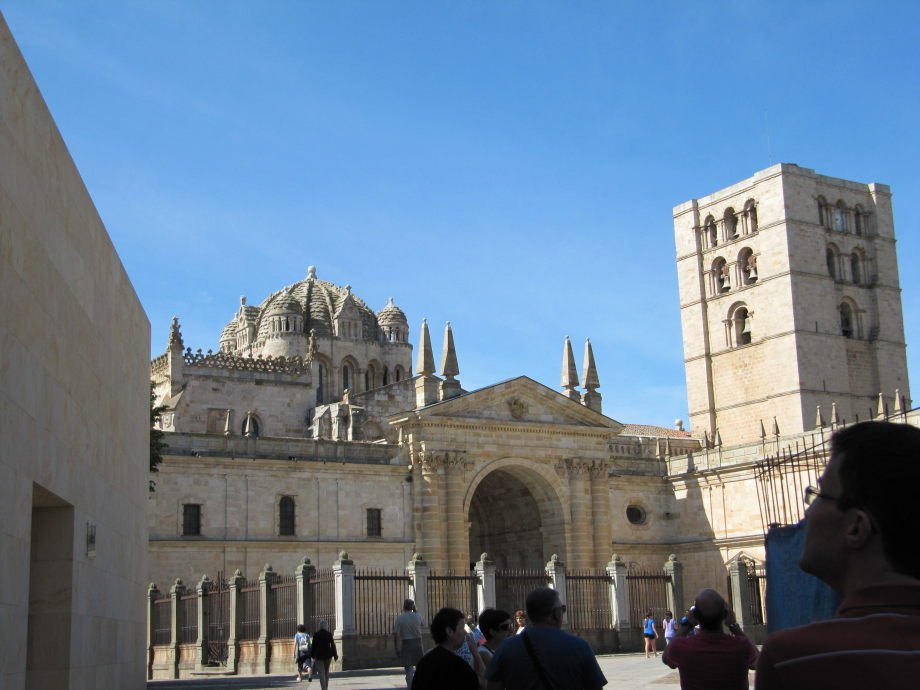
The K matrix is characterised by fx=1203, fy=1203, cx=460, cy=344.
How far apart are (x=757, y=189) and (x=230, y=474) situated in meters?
33.8

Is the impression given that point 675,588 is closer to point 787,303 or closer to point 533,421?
point 533,421

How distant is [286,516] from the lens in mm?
40562

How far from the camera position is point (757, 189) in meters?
61.4

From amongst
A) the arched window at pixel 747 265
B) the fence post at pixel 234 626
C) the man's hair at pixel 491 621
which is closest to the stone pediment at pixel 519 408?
the fence post at pixel 234 626

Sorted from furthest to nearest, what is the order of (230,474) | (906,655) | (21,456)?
1. (230,474)
2. (21,456)
3. (906,655)

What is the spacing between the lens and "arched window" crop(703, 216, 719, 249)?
6425 cm

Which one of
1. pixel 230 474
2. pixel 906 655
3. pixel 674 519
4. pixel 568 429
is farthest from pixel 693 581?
pixel 906 655

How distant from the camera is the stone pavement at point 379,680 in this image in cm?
2341

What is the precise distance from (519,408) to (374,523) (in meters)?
6.88

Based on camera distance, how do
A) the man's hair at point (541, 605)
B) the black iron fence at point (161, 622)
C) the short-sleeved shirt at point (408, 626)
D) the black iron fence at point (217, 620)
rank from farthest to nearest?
the black iron fence at point (161, 622) < the black iron fence at point (217, 620) < the short-sleeved shirt at point (408, 626) < the man's hair at point (541, 605)

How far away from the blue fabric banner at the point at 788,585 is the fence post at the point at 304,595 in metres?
25.9

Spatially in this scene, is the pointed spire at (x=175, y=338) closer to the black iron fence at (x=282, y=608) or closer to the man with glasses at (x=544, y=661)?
the black iron fence at (x=282, y=608)

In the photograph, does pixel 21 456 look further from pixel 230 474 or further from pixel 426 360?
pixel 426 360

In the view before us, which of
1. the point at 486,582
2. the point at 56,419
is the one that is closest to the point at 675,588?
the point at 486,582
